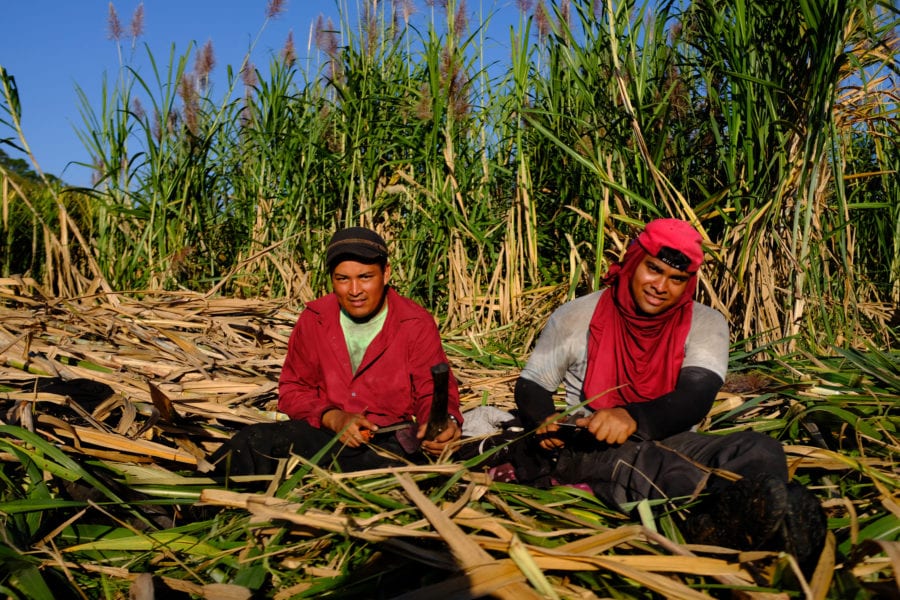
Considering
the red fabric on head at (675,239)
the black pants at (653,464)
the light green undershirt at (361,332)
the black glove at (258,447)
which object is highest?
the red fabric on head at (675,239)

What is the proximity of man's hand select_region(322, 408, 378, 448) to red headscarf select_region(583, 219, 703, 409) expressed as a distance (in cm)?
76

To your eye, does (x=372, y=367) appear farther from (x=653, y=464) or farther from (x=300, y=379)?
Answer: (x=653, y=464)

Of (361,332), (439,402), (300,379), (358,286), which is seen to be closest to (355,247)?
(358,286)

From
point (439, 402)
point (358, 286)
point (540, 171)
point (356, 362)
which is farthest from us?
point (540, 171)

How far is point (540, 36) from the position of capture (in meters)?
4.66

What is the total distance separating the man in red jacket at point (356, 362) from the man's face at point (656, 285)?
766 mm

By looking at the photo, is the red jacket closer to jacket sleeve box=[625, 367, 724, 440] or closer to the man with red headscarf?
the man with red headscarf

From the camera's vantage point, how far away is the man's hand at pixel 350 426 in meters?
2.56

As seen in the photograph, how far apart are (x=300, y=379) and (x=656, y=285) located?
1.35 m

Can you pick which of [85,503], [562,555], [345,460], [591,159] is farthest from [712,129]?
[85,503]

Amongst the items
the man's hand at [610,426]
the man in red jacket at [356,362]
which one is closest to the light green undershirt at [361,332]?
the man in red jacket at [356,362]

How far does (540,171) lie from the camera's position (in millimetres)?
4465

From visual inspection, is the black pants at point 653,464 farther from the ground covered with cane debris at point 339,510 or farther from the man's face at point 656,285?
the man's face at point 656,285

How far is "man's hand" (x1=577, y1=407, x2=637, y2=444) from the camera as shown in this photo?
2254mm
